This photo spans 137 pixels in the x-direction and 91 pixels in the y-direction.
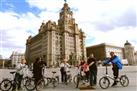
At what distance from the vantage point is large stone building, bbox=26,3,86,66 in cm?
13212

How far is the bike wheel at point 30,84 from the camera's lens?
12.5 m

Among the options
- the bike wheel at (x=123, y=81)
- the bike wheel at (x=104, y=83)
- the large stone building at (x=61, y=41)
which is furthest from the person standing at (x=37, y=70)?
the large stone building at (x=61, y=41)

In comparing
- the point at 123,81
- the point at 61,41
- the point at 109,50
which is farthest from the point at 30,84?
the point at 109,50

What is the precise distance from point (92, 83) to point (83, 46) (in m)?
138

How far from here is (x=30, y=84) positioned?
41.6ft

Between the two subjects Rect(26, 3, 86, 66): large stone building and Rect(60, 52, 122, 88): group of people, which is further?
Rect(26, 3, 86, 66): large stone building

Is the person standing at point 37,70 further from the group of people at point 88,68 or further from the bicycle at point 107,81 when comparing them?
the bicycle at point 107,81

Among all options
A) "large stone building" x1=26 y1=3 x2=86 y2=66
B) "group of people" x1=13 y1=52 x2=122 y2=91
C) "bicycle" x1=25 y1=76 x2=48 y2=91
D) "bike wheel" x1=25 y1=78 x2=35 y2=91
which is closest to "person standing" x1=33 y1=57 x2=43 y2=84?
"group of people" x1=13 y1=52 x2=122 y2=91

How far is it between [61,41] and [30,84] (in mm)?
127297

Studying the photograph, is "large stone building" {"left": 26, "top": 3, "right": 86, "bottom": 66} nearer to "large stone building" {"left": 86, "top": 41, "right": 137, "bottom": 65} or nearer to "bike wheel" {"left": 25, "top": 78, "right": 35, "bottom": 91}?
"large stone building" {"left": 86, "top": 41, "right": 137, "bottom": 65}

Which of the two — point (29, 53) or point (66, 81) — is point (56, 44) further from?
point (66, 81)

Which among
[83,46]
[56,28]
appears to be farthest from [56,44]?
[83,46]

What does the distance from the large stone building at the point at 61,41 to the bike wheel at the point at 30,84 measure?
114 metres

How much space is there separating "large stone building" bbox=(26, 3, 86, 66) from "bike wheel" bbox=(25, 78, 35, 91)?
11398 centimetres
